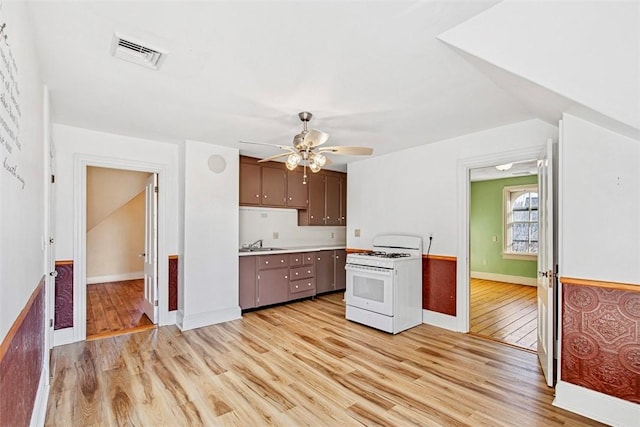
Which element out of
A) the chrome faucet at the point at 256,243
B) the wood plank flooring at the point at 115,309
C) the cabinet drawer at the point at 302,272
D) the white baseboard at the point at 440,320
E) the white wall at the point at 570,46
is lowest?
the wood plank flooring at the point at 115,309

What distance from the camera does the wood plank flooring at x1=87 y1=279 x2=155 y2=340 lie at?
3770mm

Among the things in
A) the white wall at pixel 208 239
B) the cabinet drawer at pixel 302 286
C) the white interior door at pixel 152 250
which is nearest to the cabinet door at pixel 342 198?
the cabinet drawer at pixel 302 286

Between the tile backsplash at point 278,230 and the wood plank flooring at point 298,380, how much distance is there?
181cm

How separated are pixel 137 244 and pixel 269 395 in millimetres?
5755

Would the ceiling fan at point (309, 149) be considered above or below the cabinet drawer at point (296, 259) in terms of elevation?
above

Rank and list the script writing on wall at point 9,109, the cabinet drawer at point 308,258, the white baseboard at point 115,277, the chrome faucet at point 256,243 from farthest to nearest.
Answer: the white baseboard at point 115,277
the chrome faucet at point 256,243
the cabinet drawer at point 308,258
the script writing on wall at point 9,109

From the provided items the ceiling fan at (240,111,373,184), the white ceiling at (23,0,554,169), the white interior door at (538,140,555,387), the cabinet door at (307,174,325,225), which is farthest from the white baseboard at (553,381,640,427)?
the cabinet door at (307,174,325,225)

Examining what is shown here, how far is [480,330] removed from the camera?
12.3 feet

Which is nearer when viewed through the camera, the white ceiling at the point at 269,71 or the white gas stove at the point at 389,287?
the white ceiling at the point at 269,71

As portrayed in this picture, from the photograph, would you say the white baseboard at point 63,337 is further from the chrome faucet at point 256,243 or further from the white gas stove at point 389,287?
the white gas stove at point 389,287

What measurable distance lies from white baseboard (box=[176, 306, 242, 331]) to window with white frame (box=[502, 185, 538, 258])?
18.8ft

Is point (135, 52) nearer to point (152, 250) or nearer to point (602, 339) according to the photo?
point (152, 250)

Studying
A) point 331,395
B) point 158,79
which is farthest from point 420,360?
point 158,79

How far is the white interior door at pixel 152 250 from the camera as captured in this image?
12.9 ft
